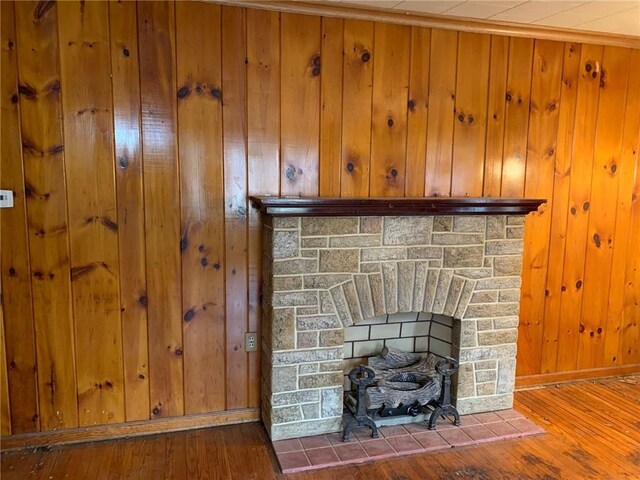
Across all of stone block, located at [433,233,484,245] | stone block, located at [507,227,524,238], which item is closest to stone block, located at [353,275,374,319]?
stone block, located at [433,233,484,245]

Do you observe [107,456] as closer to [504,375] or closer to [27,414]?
[27,414]

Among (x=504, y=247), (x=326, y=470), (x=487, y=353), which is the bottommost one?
(x=326, y=470)

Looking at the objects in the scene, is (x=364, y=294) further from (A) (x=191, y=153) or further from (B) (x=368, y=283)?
(A) (x=191, y=153)

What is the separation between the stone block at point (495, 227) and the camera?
2.76 m

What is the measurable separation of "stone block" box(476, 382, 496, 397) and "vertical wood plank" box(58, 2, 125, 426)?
203cm

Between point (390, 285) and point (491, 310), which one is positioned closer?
point (390, 285)

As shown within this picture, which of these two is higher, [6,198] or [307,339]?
[6,198]

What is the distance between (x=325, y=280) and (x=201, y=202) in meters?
0.78

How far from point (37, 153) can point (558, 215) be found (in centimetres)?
307

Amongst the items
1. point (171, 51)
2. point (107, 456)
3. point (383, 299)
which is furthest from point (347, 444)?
point (171, 51)

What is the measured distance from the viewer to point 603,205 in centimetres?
323

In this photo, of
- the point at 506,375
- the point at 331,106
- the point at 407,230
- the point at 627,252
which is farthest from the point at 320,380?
the point at 627,252

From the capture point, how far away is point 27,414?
2418 millimetres

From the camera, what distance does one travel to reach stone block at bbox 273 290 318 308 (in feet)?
8.13
